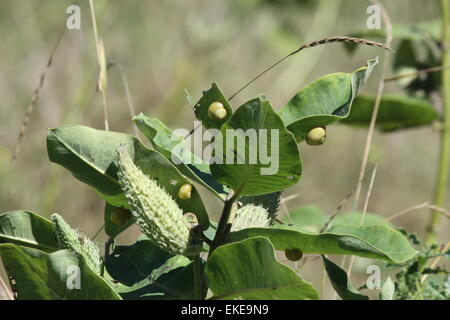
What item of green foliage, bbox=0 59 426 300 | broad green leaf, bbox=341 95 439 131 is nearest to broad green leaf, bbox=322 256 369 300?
green foliage, bbox=0 59 426 300

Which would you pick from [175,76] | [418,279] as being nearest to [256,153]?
[418,279]

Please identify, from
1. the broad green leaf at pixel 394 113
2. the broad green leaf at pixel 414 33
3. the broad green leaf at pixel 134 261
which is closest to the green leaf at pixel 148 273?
the broad green leaf at pixel 134 261

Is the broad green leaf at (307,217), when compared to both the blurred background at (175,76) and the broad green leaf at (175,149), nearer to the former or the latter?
the broad green leaf at (175,149)

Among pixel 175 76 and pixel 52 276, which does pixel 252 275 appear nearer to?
pixel 52 276

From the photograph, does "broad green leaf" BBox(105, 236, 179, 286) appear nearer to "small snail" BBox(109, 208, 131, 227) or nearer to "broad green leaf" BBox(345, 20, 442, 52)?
"small snail" BBox(109, 208, 131, 227)

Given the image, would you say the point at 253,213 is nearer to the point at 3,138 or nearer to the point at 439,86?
the point at 439,86
